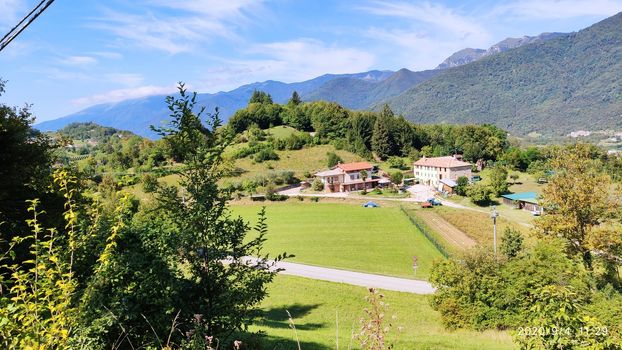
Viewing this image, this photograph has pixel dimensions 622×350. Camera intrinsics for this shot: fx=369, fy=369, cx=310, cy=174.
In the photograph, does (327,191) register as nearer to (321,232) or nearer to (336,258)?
(321,232)

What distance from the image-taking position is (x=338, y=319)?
58.5ft

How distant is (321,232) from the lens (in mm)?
39719

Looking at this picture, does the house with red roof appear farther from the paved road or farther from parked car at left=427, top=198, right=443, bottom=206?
the paved road

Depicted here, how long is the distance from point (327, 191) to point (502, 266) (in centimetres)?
4550

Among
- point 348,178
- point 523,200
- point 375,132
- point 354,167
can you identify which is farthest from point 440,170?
point 375,132

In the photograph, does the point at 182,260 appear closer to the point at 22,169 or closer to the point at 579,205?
the point at 22,169

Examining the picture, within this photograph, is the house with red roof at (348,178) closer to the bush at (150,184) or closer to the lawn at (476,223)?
the lawn at (476,223)

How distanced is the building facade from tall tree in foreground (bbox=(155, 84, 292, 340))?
61.5 m

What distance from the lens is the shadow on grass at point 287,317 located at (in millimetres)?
14595

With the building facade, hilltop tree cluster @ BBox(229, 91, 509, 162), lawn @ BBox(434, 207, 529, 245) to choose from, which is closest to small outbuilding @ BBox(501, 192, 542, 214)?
lawn @ BBox(434, 207, 529, 245)

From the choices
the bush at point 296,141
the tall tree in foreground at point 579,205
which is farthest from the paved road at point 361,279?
the bush at point 296,141

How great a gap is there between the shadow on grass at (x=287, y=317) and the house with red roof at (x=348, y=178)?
4325cm

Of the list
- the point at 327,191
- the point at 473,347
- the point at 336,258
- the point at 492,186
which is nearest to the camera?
the point at 473,347

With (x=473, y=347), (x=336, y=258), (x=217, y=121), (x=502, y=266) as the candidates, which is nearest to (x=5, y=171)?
(x=217, y=121)
